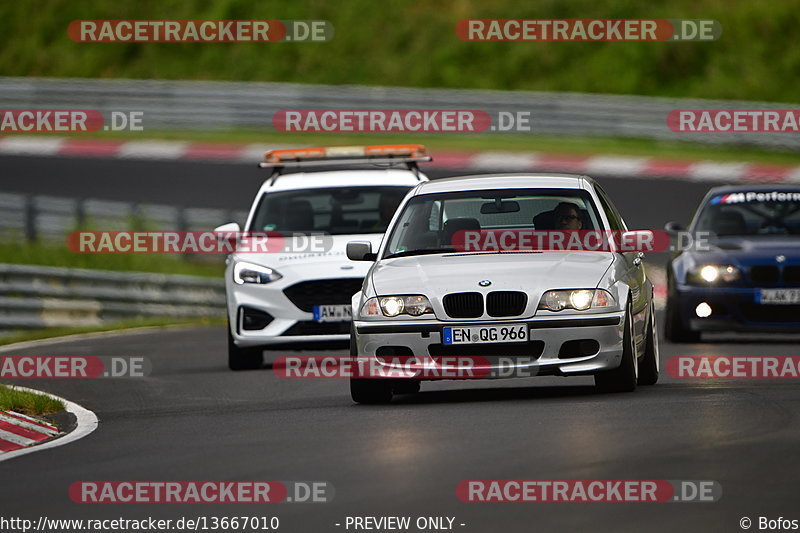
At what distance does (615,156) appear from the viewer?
33.2 m

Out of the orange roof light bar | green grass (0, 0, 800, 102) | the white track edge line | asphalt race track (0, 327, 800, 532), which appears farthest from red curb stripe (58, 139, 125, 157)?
the white track edge line

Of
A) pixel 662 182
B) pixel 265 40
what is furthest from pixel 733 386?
pixel 265 40

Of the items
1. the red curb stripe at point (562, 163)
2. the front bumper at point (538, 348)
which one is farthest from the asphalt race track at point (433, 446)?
the red curb stripe at point (562, 163)

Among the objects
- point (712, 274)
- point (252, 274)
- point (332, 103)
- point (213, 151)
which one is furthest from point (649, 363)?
point (332, 103)

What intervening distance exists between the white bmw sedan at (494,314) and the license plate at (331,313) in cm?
317

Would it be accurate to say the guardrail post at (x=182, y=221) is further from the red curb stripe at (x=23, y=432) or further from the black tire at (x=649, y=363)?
the red curb stripe at (x=23, y=432)

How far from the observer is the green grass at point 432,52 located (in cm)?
4238

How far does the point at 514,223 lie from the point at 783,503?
5.04 m

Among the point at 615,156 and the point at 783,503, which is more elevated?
the point at 615,156

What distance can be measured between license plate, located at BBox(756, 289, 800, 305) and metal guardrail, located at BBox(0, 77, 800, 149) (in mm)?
19062

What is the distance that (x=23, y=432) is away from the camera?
1083cm

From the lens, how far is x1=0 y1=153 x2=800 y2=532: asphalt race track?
7.53m

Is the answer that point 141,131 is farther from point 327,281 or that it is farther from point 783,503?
point 783,503

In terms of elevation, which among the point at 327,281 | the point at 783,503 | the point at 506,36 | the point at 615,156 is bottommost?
the point at 783,503
